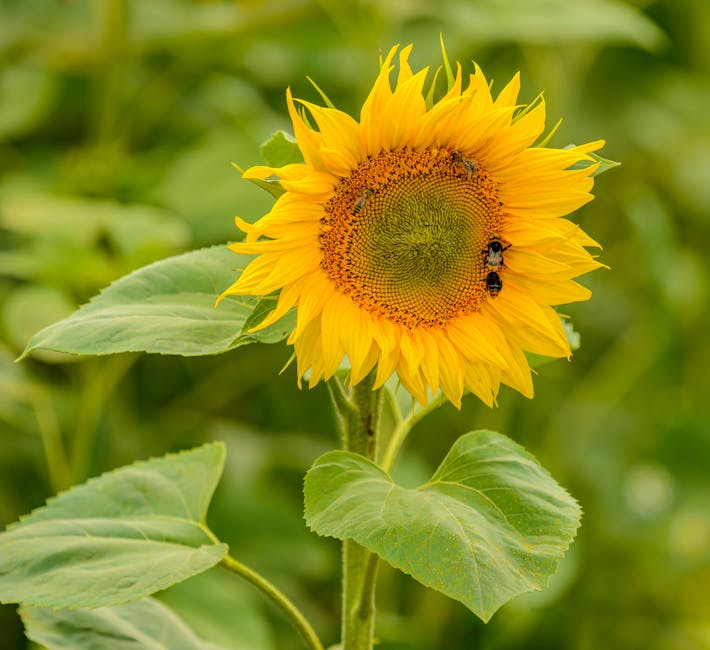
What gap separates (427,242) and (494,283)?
0.16ft

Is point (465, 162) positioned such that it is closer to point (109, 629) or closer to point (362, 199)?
point (362, 199)

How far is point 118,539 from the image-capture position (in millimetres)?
758

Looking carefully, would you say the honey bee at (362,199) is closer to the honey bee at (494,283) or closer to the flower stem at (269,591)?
the honey bee at (494,283)

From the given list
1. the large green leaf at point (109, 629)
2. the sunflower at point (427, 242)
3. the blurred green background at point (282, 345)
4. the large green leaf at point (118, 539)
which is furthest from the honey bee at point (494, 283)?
the blurred green background at point (282, 345)

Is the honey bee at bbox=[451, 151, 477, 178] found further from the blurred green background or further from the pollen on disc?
the blurred green background

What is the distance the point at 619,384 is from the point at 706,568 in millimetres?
329

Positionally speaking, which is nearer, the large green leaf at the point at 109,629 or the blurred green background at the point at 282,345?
the large green leaf at the point at 109,629

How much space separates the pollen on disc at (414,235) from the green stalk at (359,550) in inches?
2.1

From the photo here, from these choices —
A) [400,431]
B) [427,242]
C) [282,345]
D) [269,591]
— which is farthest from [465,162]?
[282,345]

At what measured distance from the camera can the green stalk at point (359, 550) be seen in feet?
2.34

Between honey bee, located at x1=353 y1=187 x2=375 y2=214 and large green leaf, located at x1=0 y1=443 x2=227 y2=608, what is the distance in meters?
0.23

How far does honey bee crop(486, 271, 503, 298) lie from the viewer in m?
0.71

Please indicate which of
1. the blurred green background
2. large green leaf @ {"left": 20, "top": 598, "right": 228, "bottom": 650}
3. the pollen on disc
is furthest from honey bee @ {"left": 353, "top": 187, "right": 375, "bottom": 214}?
the blurred green background

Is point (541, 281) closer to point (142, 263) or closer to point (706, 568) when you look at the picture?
point (142, 263)
